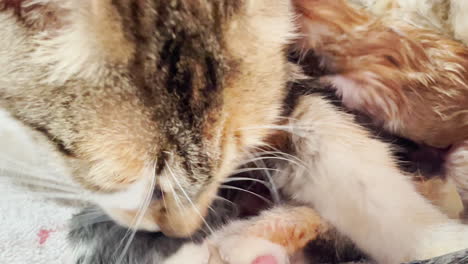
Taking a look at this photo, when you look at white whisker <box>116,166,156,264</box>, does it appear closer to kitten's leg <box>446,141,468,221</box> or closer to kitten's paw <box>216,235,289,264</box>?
kitten's paw <box>216,235,289,264</box>

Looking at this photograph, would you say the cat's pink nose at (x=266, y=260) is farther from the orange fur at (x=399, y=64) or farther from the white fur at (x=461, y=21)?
the white fur at (x=461, y=21)

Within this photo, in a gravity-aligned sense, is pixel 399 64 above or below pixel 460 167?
above

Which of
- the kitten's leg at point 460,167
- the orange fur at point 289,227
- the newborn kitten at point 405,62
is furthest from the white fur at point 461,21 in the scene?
the orange fur at point 289,227

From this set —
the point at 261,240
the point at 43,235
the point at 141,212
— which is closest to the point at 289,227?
the point at 261,240

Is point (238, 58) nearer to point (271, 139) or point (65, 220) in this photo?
point (271, 139)

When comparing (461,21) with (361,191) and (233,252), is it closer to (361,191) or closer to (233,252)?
(361,191)

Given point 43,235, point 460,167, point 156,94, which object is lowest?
point 43,235

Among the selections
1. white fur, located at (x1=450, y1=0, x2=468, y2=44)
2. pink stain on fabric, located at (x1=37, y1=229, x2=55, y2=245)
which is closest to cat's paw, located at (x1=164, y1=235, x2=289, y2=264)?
pink stain on fabric, located at (x1=37, y1=229, x2=55, y2=245)
